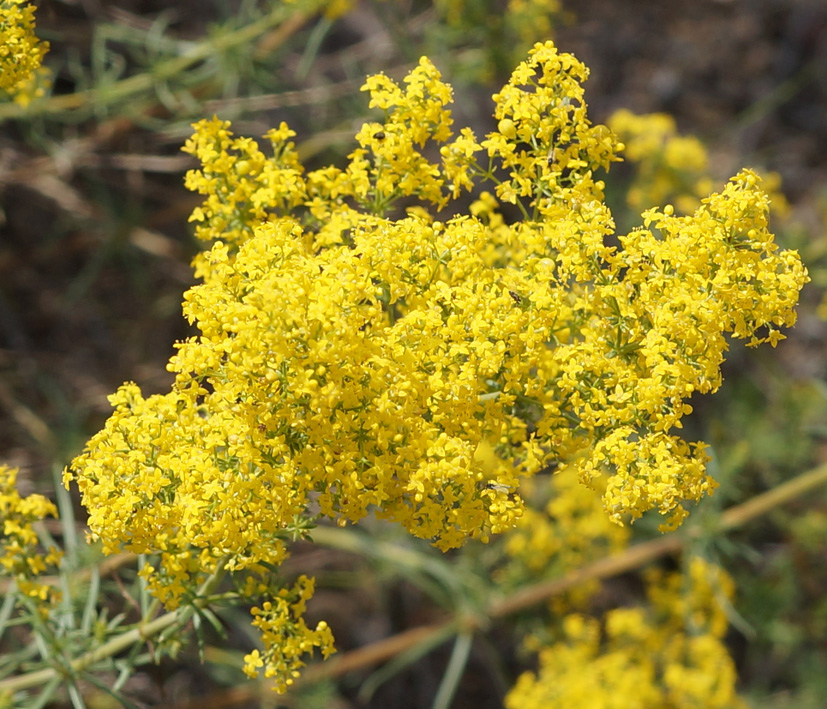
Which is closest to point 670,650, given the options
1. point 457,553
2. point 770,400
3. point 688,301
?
point 457,553

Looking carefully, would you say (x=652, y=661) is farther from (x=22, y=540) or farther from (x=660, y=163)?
(x=22, y=540)

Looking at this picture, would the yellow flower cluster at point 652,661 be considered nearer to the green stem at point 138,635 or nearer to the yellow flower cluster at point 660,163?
the yellow flower cluster at point 660,163

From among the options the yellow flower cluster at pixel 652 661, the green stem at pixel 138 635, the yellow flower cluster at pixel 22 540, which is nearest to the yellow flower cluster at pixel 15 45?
the yellow flower cluster at pixel 22 540

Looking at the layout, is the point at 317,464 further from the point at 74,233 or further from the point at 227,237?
the point at 74,233

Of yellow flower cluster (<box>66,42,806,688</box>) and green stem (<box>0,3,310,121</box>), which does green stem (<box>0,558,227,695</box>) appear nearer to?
yellow flower cluster (<box>66,42,806,688</box>)

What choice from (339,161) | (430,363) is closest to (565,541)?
(339,161)
